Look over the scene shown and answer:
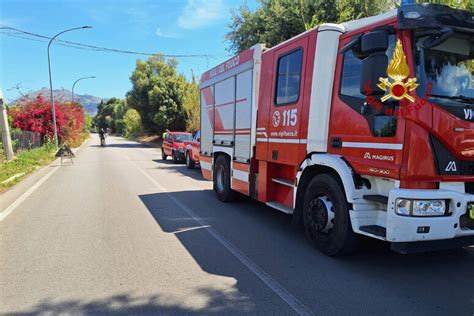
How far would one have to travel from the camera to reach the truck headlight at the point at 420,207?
366cm

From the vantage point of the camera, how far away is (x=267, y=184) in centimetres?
637

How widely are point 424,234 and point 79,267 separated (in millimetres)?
3831

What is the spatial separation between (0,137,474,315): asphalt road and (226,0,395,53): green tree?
23.1 feet

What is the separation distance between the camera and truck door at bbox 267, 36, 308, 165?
5387mm

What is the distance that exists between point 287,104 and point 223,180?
3222 millimetres

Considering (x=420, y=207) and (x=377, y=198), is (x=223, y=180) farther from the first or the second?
(x=420, y=207)

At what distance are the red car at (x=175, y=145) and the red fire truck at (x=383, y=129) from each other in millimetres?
13221

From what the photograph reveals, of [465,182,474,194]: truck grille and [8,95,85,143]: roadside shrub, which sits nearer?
[465,182,474,194]: truck grille

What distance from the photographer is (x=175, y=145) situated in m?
18.9

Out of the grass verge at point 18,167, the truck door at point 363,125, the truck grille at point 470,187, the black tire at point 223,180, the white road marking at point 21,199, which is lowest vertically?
the grass verge at point 18,167

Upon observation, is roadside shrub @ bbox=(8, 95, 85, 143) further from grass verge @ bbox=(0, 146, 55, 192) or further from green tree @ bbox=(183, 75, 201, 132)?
green tree @ bbox=(183, 75, 201, 132)

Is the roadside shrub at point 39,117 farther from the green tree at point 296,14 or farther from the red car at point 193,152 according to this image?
the green tree at point 296,14

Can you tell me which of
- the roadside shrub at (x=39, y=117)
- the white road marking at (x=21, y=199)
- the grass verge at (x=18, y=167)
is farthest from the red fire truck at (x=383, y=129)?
the roadside shrub at (x=39, y=117)

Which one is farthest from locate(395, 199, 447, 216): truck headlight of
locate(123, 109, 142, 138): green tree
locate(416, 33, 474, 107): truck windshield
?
locate(123, 109, 142, 138): green tree
